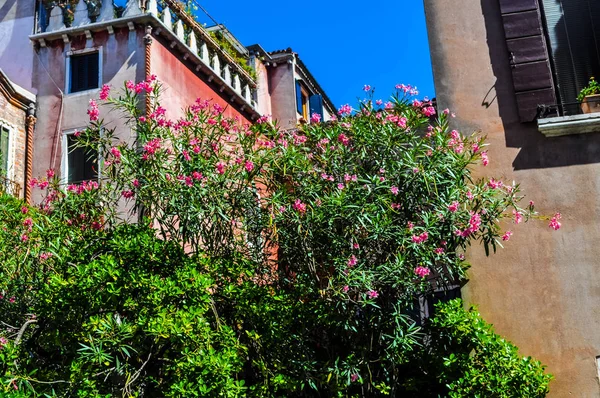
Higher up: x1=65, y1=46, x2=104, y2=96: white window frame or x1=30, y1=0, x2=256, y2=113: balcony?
x1=30, y1=0, x2=256, y2=113: balcony

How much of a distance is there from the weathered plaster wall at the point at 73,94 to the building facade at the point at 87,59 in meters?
0.02

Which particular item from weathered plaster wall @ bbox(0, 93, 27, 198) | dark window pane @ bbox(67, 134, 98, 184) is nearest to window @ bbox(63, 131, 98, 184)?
dark window pane @ bbox(67, 134, 98, 184)

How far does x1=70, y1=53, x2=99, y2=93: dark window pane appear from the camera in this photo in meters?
17.0

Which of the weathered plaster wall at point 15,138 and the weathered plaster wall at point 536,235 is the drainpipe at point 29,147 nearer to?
the weathered plaster wall at point 15,138

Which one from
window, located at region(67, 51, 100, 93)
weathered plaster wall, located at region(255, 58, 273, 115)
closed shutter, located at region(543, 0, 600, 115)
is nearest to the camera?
closed shutter, located at region(543, 0, 600, 115)

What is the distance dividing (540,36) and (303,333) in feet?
16.0

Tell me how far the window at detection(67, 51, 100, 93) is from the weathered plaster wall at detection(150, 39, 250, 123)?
1409 millimetres

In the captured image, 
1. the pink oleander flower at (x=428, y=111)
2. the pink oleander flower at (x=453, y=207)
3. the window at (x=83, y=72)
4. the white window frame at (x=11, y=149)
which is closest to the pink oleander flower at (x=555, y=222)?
the pink oleander flower at (x=453, y=207)

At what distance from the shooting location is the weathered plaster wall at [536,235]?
8.98 meters

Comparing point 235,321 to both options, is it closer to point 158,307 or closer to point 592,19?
point 158,307

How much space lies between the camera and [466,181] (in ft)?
31.4

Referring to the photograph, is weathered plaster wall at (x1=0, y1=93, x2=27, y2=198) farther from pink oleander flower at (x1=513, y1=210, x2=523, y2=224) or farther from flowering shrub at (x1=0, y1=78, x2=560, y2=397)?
pink oleander flower at (x1=513, y1=210, x2=523, y2=224)

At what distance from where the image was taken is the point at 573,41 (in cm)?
995

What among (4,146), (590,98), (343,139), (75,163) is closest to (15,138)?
(4,146)
